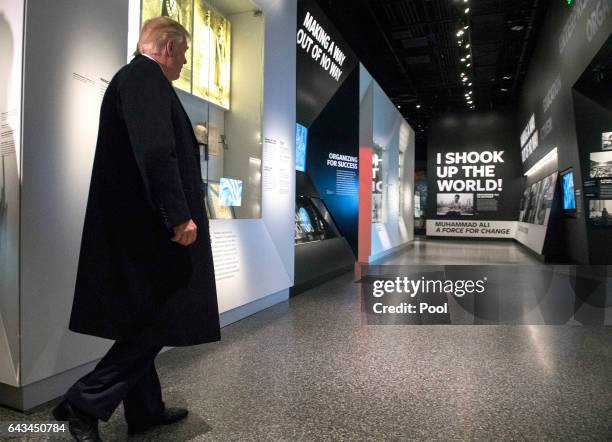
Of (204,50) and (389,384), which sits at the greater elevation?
(204,50)

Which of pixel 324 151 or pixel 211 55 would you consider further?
pixel 324 151

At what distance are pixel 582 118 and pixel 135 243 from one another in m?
7.70

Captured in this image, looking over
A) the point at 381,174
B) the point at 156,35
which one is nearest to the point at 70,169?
the point at 156,35

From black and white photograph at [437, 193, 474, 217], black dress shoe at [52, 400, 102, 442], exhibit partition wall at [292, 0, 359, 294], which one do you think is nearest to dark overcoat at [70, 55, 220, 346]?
black dress shoe at [52, 400, 102, 442]

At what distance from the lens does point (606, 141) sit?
674cm

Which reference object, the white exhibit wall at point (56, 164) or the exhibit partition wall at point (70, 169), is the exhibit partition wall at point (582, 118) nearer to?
the exhibit partition wall at point (70, 169)

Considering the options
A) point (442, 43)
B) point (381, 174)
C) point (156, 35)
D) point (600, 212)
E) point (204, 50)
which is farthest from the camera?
point (442, 43)

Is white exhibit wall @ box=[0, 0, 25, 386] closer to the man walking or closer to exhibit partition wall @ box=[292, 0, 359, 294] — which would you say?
the man walking

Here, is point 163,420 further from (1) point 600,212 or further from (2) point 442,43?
(2) point 442,43

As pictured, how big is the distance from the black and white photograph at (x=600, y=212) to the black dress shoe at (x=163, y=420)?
22.9 ft

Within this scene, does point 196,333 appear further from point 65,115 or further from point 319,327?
point 319,327

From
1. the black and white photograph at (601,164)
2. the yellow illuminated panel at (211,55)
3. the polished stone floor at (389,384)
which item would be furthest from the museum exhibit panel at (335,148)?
the black and white photograph at (601,164)

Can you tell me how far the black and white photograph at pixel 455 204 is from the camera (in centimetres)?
1647

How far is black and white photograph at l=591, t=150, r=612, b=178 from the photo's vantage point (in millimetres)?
6672
